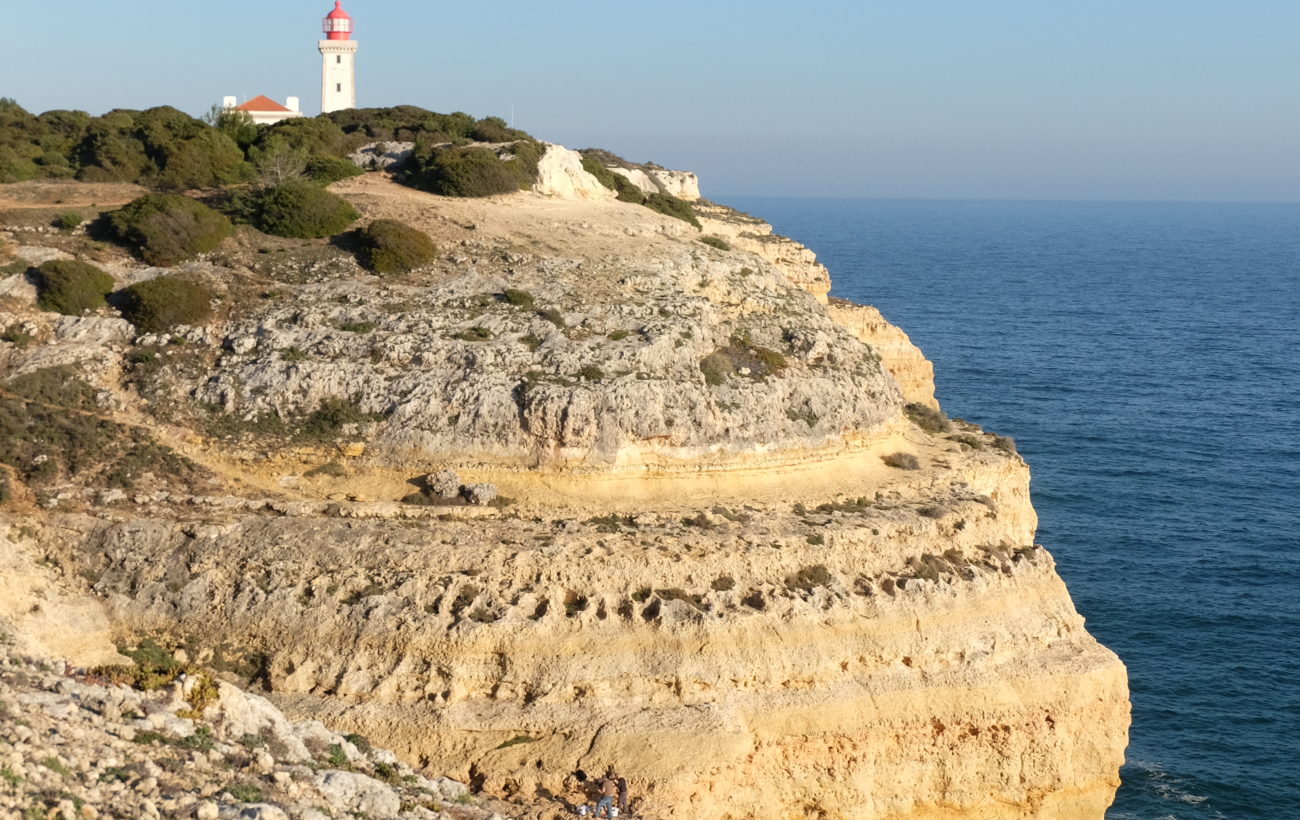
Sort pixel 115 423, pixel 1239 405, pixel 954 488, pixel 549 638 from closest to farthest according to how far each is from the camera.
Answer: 1. pixel 549 638
2. pixel 115 423
3. pixel 954 488
4. pixel 1239 405

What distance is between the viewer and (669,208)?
166 ft

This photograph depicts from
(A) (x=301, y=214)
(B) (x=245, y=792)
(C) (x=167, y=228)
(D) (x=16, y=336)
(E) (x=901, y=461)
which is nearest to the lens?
(B) (x=245, y=792)

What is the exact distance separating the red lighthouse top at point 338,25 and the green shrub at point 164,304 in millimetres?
38101

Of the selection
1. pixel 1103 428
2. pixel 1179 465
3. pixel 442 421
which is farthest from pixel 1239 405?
pixel 442 421

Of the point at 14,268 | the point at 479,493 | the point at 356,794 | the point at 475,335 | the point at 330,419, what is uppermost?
the point at 14,268

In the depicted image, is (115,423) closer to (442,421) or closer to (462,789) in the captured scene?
(442,421)

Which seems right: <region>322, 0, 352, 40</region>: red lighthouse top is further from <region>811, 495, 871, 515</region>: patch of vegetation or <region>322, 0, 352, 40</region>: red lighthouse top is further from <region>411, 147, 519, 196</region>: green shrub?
<region>811, 495, 871, 515</region>: patch of vegetation

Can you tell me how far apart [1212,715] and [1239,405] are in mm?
37382

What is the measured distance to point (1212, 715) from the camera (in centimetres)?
3506

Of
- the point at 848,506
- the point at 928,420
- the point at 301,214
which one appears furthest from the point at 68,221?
the point at 928,420

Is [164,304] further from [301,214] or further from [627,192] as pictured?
[627,192]

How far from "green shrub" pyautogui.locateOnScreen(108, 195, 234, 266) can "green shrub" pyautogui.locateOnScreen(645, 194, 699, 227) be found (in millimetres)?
17705

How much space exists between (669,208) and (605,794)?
30.6 m

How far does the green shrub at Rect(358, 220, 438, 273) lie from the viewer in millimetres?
36062
